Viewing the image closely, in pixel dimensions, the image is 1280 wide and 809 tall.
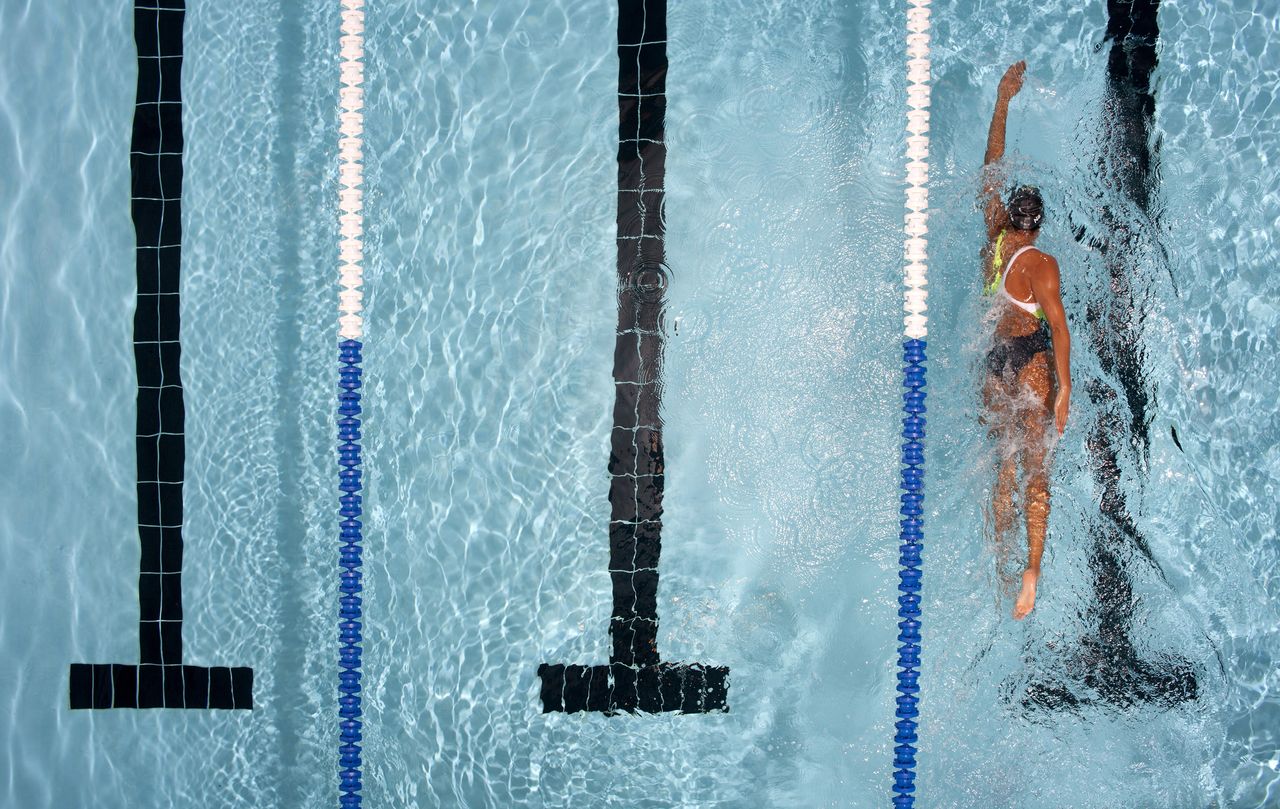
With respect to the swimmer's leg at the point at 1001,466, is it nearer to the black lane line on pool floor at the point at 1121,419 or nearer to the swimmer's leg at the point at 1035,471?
the swimmer's leg at the point at 1035,471

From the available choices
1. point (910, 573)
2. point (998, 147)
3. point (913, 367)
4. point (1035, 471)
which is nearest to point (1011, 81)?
point (998, 147)

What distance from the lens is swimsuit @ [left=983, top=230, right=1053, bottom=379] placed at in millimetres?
3473

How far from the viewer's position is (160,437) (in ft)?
12.3

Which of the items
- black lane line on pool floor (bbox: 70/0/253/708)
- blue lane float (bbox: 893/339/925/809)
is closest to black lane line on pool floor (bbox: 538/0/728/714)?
blue lane float (bbox: 893/339/925/809)

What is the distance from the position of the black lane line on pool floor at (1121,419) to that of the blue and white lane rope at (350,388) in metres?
2.56

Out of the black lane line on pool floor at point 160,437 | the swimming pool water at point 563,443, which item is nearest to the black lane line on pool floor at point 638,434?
the swimming pool water at point 563,443

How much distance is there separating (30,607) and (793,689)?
295cm

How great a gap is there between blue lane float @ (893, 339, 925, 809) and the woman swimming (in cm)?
26

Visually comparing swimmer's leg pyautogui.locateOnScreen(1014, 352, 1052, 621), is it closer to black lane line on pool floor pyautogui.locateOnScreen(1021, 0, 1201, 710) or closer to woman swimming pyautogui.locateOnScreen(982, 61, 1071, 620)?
woman swimming pyautogui.locateOnScreen(982, 61, 1071, 620)

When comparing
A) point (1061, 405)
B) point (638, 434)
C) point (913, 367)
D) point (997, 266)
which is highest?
point (997, 266)

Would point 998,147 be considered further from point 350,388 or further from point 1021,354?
point 350,388

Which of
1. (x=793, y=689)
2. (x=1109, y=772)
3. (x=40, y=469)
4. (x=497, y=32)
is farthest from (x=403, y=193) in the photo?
(x=1109, y=772)

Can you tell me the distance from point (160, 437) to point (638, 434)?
1836 millimetres

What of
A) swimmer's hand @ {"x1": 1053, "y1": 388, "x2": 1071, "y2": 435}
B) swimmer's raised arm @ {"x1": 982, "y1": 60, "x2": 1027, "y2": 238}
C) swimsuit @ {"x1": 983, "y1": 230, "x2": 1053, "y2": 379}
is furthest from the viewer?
swimmer's raised arm @ {"x1": 982, "y1": 60, "x2": 1027, "y2": 238}
